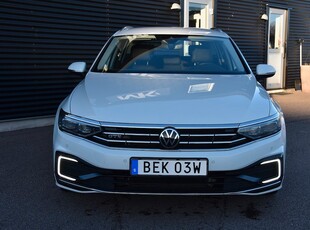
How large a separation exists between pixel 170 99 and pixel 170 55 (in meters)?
1.29

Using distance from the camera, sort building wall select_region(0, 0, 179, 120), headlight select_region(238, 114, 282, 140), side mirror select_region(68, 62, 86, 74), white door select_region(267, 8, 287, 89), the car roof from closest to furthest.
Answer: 1. headlight select_region(238, 114, 282, 140)
2. side mirror select_region(68, 62, 86, 74)
3. the car roof
4. building wall select_region(0, 0, 179, 120)
5. white door select_region(267, 8, 287, 89)

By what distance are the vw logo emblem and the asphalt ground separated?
65cm

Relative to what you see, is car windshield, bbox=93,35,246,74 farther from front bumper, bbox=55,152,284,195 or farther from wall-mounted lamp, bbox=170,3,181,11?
wall-mounted lamp, bbox=170,3,181,11

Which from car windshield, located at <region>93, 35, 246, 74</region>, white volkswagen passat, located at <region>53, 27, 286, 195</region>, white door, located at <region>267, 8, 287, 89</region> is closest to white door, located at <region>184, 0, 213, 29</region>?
white door, located at <region>267, 8, 287, 89</region>

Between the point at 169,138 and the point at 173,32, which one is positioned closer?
the point at 169,138

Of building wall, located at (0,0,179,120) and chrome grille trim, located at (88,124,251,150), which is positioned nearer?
chrome grille trim, located at (88,124,251,150)

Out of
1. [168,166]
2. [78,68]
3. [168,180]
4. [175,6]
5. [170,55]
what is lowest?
[168,180]

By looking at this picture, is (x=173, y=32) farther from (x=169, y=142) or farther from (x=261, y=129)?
(x=169, y=142)

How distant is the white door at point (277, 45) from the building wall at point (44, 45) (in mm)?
6308

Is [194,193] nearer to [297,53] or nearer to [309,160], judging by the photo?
[309,160]

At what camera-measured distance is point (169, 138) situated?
2838 mm

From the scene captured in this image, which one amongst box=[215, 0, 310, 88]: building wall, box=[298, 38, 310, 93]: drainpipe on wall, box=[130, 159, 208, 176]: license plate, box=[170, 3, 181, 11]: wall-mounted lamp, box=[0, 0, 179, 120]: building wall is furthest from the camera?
box=[298, 38, 310, 93]: drainpipe on wall

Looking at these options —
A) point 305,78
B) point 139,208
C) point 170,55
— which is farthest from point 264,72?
point 305,78

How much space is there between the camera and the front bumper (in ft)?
9.38
